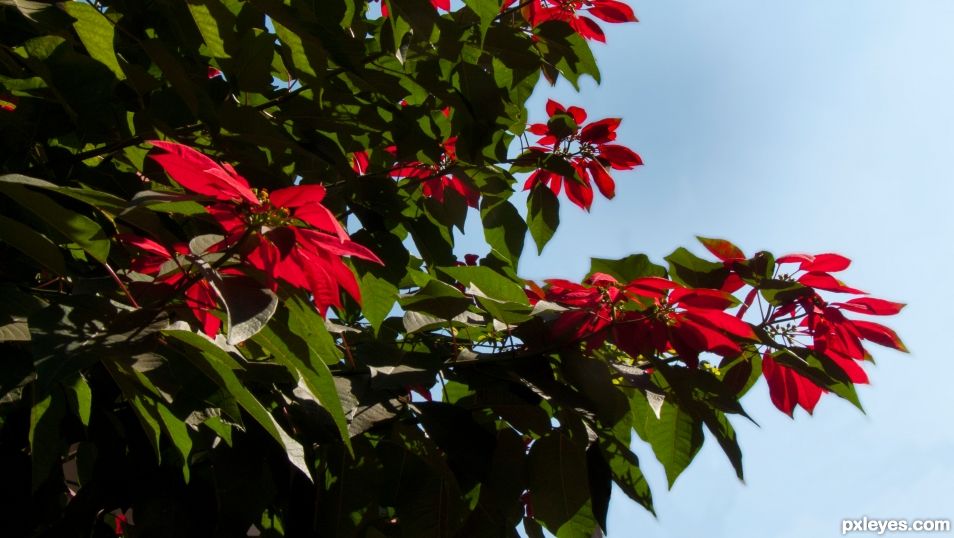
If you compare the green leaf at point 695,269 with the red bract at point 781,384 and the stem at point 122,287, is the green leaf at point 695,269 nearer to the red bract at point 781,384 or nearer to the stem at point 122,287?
the red bract at point 781,384

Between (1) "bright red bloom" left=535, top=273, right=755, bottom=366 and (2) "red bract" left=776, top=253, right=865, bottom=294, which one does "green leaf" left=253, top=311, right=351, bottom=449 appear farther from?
(2) "red bract" left=776, top=253, right=865, bottom=294

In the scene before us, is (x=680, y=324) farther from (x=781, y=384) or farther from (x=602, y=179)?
(x=602, y=179)

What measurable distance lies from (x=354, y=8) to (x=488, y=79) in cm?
21

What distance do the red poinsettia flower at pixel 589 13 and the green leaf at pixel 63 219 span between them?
36.3 inches

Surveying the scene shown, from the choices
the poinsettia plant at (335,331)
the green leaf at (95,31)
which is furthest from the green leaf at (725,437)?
the green leaf at (95,31)

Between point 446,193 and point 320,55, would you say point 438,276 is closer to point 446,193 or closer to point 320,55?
point 446,193

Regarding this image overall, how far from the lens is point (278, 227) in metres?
0.65

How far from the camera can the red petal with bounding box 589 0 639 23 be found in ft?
4.91

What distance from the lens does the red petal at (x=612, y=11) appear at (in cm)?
150

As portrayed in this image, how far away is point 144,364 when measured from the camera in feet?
2.45

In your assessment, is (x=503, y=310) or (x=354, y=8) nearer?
(x=503, y=310)

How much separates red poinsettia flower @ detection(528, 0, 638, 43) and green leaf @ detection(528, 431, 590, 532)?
79 cm

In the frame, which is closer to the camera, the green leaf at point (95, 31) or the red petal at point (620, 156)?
the green leaf at point (95, 31)

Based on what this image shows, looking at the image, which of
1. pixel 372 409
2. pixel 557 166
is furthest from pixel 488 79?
pixel 372 409
